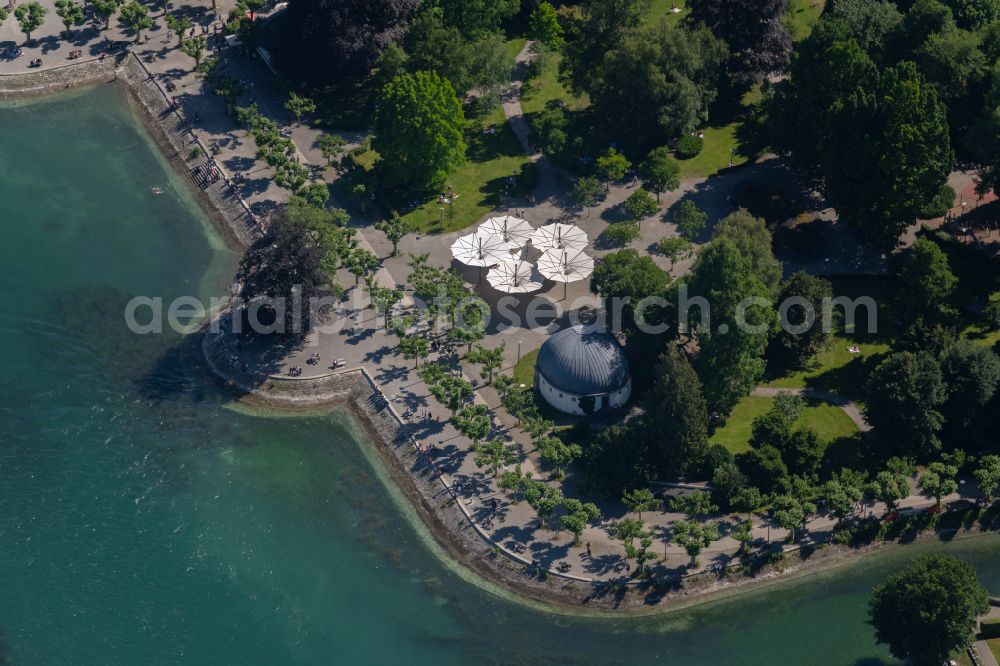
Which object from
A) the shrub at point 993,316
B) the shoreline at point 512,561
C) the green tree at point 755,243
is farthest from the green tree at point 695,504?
the shrub at point 993,316

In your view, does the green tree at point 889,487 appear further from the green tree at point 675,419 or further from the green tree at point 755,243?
the green tree at point 755,243

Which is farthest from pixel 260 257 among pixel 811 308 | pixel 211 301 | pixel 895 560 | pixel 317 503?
pixel 895 560

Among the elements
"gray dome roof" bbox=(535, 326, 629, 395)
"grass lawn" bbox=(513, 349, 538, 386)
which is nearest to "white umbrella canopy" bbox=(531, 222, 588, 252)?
"grass lawn" bbox=(513, 349, 538, 386)

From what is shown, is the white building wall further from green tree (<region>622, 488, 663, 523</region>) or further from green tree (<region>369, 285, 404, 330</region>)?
green tree (<region>369, 285, 404, 330</region>)

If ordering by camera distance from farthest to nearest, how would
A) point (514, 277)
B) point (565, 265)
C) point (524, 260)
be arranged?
1. point (524, 260)
2. point (565, 265)
3. point (514, 277)

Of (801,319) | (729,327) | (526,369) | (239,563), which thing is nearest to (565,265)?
(526,369)

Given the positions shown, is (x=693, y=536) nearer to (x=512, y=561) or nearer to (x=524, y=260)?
(x=512, y=561)
